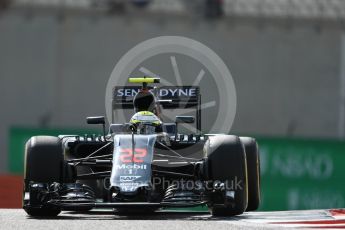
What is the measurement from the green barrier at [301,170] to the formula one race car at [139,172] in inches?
355

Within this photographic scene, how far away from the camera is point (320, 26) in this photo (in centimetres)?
3008

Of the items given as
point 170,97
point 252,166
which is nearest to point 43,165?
point 170,97

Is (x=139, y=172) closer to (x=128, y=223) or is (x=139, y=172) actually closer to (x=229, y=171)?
(x=229, y=171)

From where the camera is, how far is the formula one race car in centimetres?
1206

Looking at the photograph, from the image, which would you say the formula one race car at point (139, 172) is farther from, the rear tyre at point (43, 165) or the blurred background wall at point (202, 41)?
the blurred background wall at point (202, 41)

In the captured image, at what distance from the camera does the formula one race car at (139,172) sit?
1206cm

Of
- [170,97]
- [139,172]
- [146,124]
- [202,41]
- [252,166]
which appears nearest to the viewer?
[139,172]

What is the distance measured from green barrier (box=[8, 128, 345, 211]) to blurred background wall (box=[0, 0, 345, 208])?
596 centimetres

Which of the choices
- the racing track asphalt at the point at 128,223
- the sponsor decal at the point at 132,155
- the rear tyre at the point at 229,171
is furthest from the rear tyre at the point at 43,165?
the rear tyre at the point at 229,171

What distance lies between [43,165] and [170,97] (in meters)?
2.56

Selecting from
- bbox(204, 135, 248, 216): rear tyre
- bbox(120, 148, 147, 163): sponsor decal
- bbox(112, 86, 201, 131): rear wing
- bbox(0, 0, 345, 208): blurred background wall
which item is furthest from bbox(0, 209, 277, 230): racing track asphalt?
bbox(0, 0, 345, 208): blurred background wall

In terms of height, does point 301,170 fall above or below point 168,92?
below

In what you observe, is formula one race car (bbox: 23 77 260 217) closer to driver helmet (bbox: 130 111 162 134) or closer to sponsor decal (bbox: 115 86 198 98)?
driver helmet (bbox: 130 111 162 134)

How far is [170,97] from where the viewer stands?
14.5 metres
